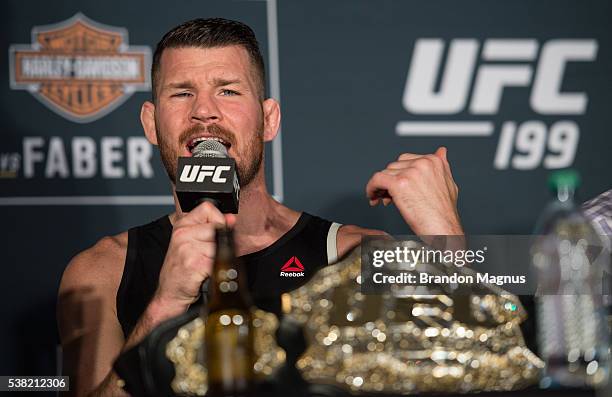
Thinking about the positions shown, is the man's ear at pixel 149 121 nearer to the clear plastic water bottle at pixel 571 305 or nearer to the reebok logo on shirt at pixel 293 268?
the reebok logo on shirt at pixel 293 268

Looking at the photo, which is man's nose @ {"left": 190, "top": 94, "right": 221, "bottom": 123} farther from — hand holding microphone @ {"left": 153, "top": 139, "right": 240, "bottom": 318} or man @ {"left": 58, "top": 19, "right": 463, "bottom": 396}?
hand holding microphone @ {"left": 153, "top": 139, "right": 240, "bottom": 318}

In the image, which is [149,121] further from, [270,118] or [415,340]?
[415,340]

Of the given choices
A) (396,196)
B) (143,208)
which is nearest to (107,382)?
(396,196)

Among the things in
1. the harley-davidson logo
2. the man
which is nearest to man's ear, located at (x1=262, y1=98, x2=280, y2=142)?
the man

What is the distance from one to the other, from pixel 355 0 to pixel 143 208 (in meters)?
0.82

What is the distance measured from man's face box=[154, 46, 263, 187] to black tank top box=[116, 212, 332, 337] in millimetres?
181

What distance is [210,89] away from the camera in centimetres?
198

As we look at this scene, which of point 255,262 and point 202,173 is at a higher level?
point 202,173

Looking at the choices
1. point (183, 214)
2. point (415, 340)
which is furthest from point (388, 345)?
point (183, 214)

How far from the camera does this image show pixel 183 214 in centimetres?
189

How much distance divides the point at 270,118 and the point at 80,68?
61 cm

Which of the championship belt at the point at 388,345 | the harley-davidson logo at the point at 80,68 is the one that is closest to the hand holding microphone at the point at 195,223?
the championship belt at the point at 388,345

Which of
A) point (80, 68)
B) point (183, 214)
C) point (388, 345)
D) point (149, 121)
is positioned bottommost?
point (388, 345)

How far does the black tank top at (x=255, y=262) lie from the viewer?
201cm
